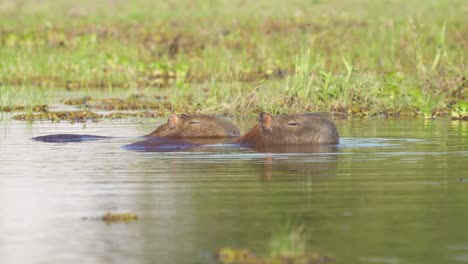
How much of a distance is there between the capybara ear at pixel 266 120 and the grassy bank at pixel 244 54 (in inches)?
187

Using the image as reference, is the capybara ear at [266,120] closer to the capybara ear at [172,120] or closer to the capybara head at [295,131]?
the capybara head at [295,131]

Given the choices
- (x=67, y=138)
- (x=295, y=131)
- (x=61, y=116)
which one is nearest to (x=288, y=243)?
(x=295, y=131)

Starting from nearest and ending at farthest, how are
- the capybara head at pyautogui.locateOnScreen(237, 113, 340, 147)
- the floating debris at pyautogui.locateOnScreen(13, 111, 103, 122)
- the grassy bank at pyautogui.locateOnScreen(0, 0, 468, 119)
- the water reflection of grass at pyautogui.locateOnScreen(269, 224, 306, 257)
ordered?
the water reflection of grass at pyautogui.locateOnScreen(269, 224, 306, 257) → the capybara head at pyautogui.locateOnScreen(237, 113, 340, 147) → the floating debris at pyautogui.locateOnScreen(13, 111, 103, 122) → the grassy bank at pyautogui.locateOnScreen(0, 0, 468, 119)

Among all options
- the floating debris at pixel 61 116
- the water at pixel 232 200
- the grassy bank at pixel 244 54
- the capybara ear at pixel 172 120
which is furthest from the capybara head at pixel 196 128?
the floating debris at pixel 61 116

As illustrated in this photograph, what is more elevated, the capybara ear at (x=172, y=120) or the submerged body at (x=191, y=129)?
the capybara ear at (x=172, y=120)

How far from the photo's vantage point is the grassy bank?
19484 mm

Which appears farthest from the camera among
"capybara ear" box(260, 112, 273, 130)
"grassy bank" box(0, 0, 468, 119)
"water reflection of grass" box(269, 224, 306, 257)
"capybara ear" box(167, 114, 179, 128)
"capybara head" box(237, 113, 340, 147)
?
"grassy bank" box(0, 0, 468, 119)

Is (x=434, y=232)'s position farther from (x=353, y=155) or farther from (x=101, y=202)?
(x=353, y=155)

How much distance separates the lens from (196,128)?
15.1 meters

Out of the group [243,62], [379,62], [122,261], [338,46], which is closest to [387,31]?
[338,46]

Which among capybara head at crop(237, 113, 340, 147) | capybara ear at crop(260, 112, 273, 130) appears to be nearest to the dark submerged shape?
capybara head at crop(237, 113, 340, 147)

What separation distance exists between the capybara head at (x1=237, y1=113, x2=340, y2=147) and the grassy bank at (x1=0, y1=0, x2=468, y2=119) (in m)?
4.68

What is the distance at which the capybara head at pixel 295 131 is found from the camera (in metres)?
13.6

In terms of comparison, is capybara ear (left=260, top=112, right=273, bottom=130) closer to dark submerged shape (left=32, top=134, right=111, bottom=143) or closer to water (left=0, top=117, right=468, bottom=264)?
water (left=0, top=117, right=468, bottom=264)
